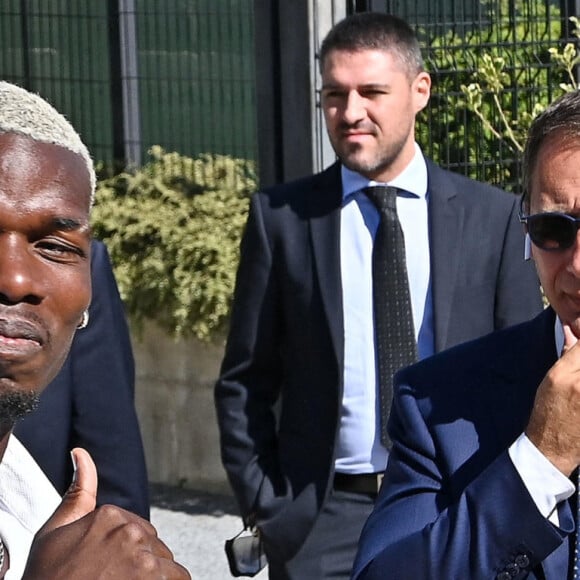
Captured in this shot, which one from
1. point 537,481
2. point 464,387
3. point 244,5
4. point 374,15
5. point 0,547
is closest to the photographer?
point 0,547

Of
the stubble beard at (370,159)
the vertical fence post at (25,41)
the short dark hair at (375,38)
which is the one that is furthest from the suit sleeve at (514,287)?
the vertical fence post at (25,41)

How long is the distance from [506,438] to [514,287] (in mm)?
1896

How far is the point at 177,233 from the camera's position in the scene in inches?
309

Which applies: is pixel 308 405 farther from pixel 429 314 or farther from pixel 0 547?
pixel 0 547

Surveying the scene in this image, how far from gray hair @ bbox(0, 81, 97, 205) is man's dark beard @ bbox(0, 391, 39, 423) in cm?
35

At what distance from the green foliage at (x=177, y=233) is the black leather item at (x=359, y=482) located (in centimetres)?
297

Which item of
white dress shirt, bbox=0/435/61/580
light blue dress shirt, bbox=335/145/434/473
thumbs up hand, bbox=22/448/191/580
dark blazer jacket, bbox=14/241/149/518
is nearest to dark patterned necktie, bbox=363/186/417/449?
light blue dress shirt, bbox=335/145/434/473

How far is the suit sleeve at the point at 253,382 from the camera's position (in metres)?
4.71

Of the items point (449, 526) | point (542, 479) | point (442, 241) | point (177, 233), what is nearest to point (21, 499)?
point (449, 526)

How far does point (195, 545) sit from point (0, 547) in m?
5.02

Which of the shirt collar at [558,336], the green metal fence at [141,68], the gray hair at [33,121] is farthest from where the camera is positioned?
the green metal fence at [141,68]

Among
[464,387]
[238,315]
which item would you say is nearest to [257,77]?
[238,315]

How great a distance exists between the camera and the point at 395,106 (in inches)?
190

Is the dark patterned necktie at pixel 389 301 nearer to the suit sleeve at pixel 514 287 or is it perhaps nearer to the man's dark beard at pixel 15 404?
the suit sleeve at pixel 514 287
